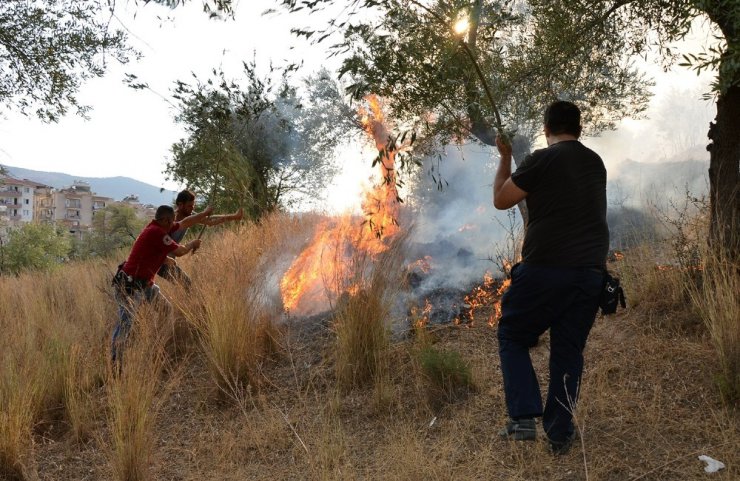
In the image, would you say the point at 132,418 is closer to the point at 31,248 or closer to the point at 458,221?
the point at 458,221

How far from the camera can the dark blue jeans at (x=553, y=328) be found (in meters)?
3.01

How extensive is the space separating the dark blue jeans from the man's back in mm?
78

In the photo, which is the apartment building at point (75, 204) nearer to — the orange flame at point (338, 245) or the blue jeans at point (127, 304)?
the orange flame at point (338, 245)

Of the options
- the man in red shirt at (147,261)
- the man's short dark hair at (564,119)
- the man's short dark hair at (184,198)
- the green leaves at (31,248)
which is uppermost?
the man's short dark hair at (564,119)

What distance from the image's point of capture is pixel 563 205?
3.02 meters

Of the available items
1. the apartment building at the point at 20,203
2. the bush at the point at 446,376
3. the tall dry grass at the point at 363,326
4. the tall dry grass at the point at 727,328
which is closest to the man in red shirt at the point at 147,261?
the tall dry grass at the point at 363,326

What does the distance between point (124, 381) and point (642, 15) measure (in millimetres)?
5363

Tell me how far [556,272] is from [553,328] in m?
0.34

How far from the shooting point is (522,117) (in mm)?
6480

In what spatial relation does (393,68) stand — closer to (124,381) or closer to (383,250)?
(383,250)

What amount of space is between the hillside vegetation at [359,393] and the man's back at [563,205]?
1.09 meters

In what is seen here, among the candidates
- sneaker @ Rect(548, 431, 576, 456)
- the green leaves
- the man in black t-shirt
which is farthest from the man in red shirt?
the green leaves

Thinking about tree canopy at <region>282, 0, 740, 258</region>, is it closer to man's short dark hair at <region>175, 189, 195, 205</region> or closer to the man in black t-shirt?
the man in black t-shirt

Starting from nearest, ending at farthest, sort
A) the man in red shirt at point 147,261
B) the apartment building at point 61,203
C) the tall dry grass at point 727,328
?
1. the tall dry grass at point 727,328
2. the man in red shirt at point 147,261
3. the apartment building at point 61,203
